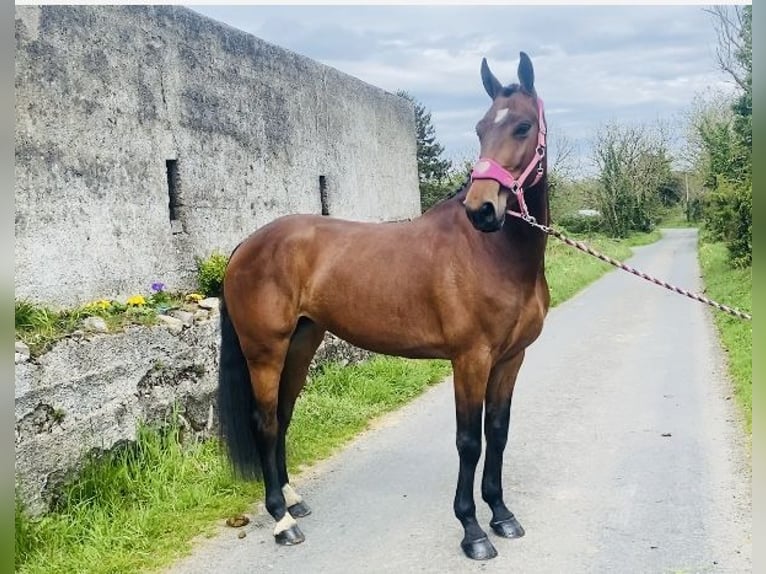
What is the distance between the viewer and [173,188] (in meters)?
6.36

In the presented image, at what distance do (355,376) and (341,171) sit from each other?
11.6 feet

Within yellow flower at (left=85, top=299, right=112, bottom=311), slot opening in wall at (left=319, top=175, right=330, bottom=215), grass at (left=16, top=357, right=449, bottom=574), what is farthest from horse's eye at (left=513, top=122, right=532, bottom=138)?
slot opening in wall at (left=319, top=175, right=330, bottom=215)

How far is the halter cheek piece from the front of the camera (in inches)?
132

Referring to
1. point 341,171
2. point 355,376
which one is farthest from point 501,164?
point 341,171

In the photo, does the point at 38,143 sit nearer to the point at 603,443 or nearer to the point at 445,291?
the point at 445,291

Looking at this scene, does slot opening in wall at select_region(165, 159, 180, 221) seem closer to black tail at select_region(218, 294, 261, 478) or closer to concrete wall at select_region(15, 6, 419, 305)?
concrete wall at select_region(15, 6, 419, 305)

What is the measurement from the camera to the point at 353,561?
364cm

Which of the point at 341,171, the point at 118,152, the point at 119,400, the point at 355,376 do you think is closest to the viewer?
the point at 119,400

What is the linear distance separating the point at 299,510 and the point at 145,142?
10.9 feet

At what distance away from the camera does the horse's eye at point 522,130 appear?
11.3 feet

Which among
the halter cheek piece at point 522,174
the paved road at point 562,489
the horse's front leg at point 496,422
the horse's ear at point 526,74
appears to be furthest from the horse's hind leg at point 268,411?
the horse's ear at point 526,74

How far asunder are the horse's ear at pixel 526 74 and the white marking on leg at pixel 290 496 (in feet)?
8.74

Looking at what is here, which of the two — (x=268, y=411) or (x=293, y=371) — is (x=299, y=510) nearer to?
(x=268, y=411)

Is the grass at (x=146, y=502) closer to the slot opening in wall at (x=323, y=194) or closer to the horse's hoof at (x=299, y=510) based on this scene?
the horse's hoof at (x=299, y=510)
